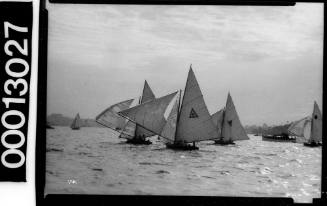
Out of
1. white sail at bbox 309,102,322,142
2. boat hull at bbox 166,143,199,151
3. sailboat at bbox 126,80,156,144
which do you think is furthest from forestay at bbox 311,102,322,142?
sailboat at bbox 126,80,156,144

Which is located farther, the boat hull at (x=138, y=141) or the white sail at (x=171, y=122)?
the white sail at (x=171, y=122)

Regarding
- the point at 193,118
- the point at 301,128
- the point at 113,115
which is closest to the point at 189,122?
the point at 193,118

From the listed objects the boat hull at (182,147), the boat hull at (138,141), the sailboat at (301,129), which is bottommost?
the boat hull at (182,147)

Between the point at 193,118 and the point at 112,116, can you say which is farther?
the point at 193,118

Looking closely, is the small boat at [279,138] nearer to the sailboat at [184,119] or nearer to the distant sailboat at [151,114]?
the sailboat at [184,119]

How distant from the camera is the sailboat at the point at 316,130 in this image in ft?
9.10

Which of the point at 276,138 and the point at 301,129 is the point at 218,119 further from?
the point at 301,129

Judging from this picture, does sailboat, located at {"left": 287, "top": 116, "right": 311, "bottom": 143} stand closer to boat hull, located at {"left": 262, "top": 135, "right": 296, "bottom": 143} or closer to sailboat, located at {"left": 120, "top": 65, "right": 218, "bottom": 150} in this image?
boat hull, located at {"left": 262, "top": 135, "right": 296, "bottom": 143}

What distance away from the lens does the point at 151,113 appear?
3000 millimetres

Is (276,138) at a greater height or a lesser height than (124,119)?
lesser

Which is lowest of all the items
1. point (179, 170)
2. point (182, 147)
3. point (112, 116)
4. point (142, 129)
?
point (179, 170)

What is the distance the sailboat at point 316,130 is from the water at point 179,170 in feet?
0.26

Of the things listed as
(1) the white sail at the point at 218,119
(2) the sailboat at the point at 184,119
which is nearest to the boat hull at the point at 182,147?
(2) the sailboat at the point at 184,119

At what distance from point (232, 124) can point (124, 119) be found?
0.85 m
